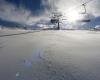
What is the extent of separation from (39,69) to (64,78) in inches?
32.2

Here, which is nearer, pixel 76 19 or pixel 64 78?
pixel 64 78

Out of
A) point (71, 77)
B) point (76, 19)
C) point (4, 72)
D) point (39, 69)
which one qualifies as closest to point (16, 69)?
point (4, 72)

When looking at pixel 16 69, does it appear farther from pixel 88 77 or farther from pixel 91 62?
pixel 91 62

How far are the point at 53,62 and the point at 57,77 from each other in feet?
3.71

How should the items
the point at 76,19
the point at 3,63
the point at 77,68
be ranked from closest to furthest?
the point at 77,68
the point at 3,63
the point at 76,19

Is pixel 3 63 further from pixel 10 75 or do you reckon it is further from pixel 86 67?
pixel 86 67

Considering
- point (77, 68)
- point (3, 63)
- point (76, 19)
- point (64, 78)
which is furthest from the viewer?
point (76, 19)

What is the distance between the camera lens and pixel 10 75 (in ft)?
10.9

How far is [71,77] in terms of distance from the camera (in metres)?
3.18

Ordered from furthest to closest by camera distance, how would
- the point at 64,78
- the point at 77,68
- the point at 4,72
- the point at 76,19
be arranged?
the point at 76,19 → the point at 77,68 → the point at 4,72 → the point at 64,78

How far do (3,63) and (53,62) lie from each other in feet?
4.74

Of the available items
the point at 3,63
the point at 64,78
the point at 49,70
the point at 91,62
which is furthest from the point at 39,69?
the point at 91,62

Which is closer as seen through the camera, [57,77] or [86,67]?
[57,77]

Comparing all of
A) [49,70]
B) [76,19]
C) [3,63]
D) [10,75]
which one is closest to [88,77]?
[49,70]
